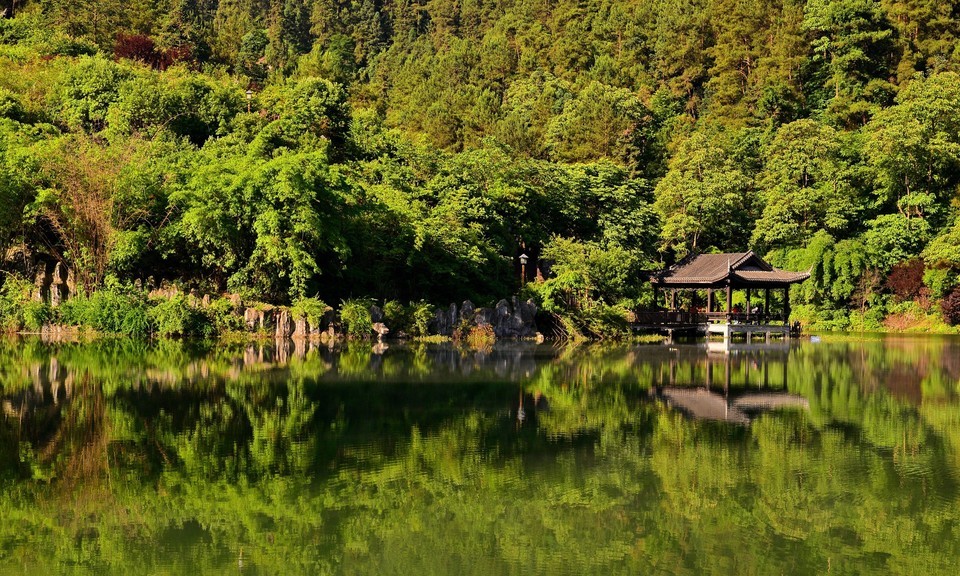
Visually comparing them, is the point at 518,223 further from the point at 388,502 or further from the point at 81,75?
the point at 388,502

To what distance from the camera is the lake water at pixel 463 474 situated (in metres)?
7.89

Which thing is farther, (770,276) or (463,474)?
(770,276)

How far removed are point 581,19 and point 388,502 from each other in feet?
250

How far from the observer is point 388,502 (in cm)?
930

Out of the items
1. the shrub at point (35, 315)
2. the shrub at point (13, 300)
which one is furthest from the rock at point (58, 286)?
the shrub at point (13, 300)

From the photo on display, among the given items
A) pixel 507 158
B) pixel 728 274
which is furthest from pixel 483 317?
pixel 728 274

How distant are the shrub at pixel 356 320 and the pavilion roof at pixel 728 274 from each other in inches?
491

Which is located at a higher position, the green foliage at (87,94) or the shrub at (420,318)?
the green foliage at (87,94)

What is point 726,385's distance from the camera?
1905cm

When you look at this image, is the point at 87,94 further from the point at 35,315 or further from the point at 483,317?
the point at 483,317

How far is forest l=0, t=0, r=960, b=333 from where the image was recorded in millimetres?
29828

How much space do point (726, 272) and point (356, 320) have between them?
13.1 m

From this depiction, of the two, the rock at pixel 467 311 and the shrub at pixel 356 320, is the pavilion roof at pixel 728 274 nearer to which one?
the rock at pixel 467 311

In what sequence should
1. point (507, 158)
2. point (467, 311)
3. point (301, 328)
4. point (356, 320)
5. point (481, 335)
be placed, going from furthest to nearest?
point (507, 158) → point (467, 311) → point (481, 335) → point (356, 320) → point (301, 328)
